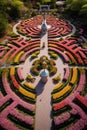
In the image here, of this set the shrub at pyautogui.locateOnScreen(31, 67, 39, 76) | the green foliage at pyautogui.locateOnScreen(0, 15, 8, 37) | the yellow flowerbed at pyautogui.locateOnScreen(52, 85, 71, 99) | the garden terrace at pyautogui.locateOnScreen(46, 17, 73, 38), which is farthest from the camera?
the garden terrace at pyautogui.locateOnScreen(46, 17, 73, 38)

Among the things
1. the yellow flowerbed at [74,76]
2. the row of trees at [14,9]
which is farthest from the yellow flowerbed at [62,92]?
the row of trees at [14,9]

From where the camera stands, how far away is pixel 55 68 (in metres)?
31.9

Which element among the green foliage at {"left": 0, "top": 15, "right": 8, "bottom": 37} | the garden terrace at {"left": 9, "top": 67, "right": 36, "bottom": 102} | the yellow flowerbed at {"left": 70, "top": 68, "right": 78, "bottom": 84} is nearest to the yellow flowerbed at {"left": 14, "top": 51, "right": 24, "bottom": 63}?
the garden terrace at {"left": 9, "top": 67, "right": 36, "bottom": 102}

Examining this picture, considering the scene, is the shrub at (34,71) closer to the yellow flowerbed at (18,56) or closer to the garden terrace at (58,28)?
the yellow flowerbed at (18,56)

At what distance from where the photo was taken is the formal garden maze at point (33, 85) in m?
23.2

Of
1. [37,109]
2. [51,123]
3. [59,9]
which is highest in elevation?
[59,9]

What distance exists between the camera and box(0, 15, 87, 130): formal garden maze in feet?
76.2

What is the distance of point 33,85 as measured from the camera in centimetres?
2873

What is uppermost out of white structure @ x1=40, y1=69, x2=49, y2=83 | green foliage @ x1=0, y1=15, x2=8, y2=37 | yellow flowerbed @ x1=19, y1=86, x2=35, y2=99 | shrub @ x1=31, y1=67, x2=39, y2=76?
green foliage @ x1=0, y1=15, x2=8, y2=37

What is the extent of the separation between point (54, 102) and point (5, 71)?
10308mm

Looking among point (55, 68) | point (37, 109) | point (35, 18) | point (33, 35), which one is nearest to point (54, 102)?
point (37, 109)

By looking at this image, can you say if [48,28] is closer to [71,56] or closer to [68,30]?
[68,30]

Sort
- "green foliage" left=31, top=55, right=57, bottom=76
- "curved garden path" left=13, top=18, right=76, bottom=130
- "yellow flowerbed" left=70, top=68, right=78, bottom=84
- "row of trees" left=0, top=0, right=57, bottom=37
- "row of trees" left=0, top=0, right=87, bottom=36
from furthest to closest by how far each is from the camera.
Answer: "row of trees" left=0, top=0, right=57, bottom=37
"row of trees" left=0, top=0, right=87, bottom=36
"green foliage" left=31, top=55, right=57, bottom=76
"yellow flowerbed" left=70, top=68, right=78, bottom=84
"curved garden path" left=13, top=18, right=76, bottom=130

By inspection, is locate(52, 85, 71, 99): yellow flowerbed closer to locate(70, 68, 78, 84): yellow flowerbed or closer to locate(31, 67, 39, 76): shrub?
locate(70, 68, 78, 84): yellow flowerbed
